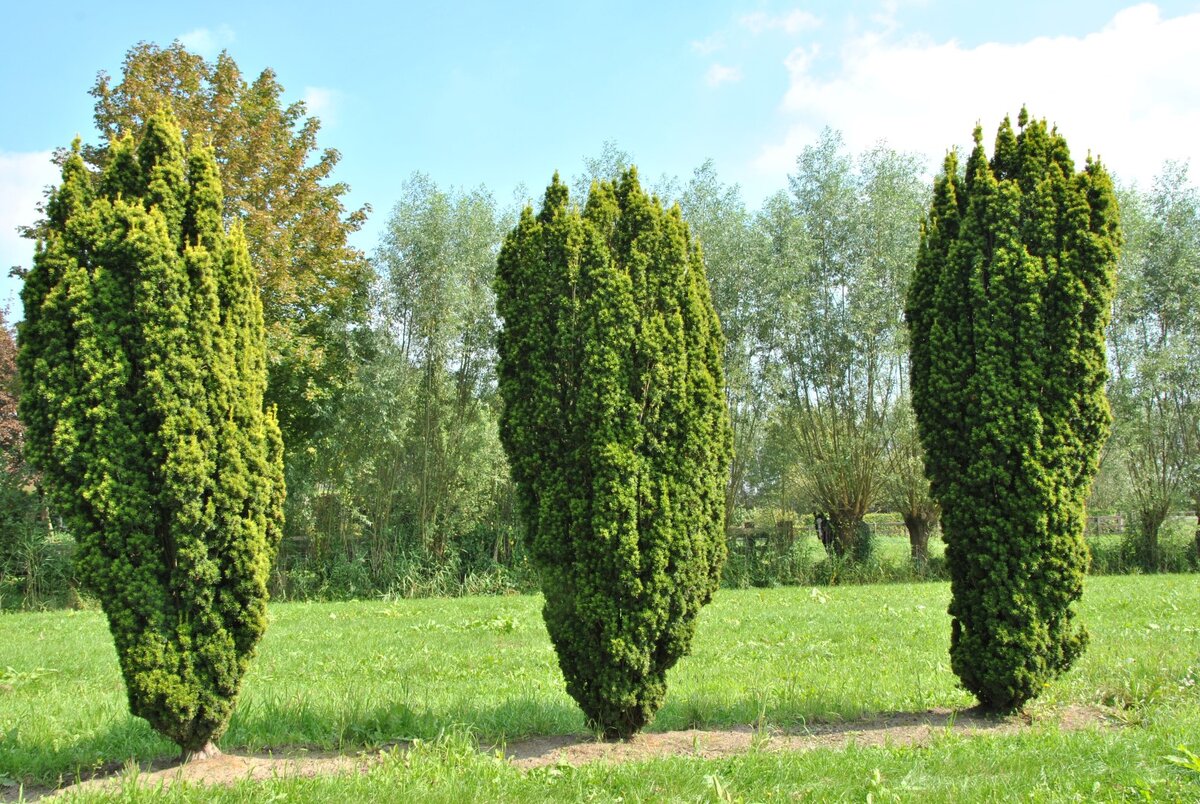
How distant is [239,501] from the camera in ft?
16.1

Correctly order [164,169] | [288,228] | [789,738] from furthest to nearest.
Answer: [288,228] < [789,738] < [164,169]

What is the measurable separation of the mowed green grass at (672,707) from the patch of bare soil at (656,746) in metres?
0.15

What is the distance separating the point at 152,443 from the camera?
4.79m

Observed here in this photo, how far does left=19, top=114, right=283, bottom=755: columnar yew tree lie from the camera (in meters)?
4.68

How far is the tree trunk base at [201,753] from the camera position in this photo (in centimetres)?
490

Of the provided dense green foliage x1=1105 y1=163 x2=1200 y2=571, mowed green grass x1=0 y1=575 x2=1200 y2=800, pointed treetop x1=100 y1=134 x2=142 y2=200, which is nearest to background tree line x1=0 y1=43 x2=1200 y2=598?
dense green foliage x1=1105 y1=163 x2=1200 y2=571

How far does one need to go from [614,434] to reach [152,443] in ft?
9.10

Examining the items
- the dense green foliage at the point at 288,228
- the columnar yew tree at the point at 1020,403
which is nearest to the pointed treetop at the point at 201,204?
the columnar yew tree at the point at 1020,403

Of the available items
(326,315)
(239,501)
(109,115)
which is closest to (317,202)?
(326,315)

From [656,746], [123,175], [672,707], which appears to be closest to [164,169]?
[123,175]

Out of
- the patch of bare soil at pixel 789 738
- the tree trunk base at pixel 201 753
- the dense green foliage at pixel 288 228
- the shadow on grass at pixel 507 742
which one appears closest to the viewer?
the shadow on grass at pixel 507 742

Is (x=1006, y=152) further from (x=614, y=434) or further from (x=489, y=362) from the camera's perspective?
(x=489, y=362)

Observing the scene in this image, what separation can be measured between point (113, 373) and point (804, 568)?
57.2 feet

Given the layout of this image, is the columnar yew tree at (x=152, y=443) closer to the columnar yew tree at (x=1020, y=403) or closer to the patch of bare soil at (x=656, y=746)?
the patch of bare soil at (x=656, y=746)
